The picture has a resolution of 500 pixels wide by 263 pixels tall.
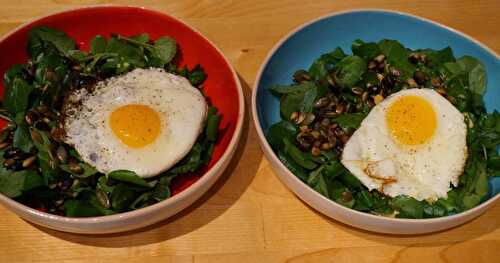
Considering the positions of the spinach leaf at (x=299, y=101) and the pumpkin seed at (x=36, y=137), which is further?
the spinach leaf at (x=299, y=101)

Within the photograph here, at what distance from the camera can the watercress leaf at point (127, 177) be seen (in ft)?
5.67

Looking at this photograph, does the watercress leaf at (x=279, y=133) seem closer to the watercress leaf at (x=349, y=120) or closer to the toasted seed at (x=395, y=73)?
the watercress leaf at (x=349, y=120)

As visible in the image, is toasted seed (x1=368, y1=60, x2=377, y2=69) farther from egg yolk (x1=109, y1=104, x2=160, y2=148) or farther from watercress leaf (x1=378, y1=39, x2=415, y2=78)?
egg yolk (x1=109, y1=104, x2=160, y2=148)

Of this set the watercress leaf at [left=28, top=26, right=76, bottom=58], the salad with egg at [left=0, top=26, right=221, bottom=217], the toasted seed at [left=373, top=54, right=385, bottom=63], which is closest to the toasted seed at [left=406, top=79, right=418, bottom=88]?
the toasted seed at [left=373, top=54, right=385, bottom=63]

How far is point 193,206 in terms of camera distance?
192 centimetres

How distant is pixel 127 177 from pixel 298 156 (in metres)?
0.57

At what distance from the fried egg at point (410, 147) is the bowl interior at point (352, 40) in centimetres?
31

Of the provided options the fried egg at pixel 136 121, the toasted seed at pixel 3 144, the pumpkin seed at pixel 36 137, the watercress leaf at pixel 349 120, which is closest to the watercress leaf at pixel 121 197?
the fried egg at pixel 136 121

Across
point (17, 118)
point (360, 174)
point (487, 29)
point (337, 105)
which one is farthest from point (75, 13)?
point (487, 29)

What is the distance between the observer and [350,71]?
212 centimetres

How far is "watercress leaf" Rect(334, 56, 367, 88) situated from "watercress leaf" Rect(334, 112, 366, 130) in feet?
0.44

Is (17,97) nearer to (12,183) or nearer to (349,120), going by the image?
(12,183)

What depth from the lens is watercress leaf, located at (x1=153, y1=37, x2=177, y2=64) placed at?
214cm

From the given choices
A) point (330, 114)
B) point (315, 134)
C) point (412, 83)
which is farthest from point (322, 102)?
point (412, 83)
